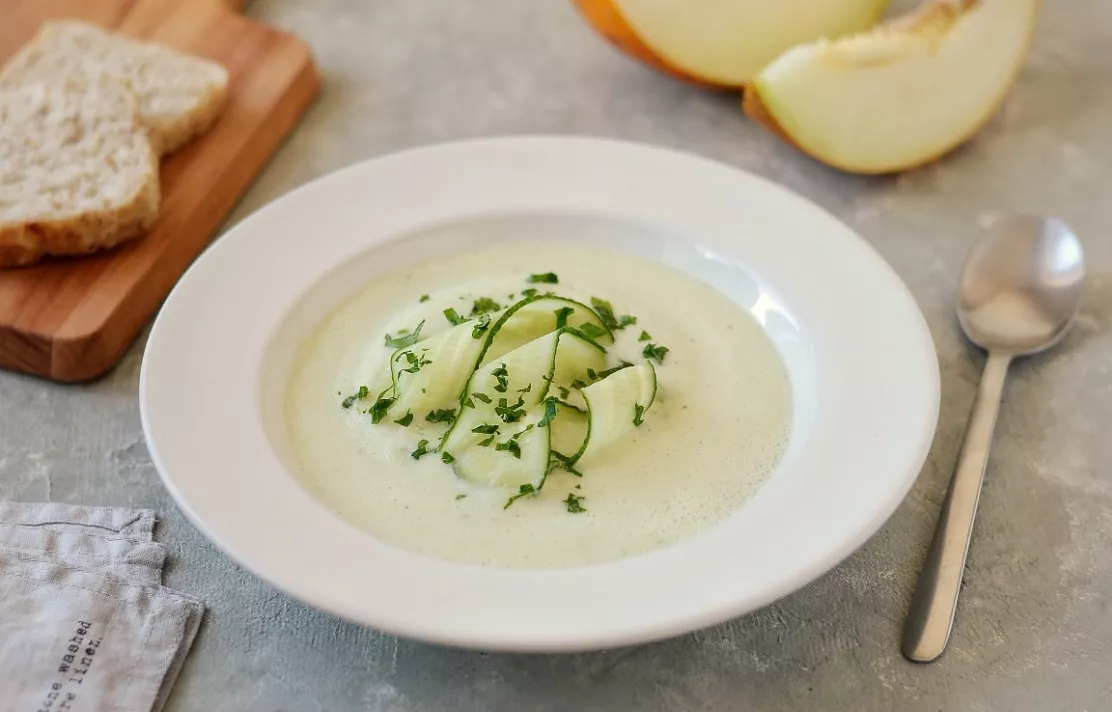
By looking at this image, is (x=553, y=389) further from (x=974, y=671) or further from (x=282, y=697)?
(x=974, y=671)

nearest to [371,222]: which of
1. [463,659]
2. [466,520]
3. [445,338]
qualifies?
[445,338]

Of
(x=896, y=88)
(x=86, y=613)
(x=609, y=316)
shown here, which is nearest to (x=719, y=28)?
(x=896, y=88)

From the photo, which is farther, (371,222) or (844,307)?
(371,222)

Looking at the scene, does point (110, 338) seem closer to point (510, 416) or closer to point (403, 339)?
point (403, 339)

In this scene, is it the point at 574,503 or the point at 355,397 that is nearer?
the point at 574,503

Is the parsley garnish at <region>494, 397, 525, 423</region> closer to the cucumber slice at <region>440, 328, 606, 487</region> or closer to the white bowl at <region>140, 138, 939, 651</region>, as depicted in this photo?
the cucumber slice at <region>440, 328, 606, 487</region>

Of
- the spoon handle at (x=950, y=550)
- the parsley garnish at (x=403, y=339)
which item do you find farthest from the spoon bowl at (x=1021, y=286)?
the parsley garnish at (x=403, y=339)

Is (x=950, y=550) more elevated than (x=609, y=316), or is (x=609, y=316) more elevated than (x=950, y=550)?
(x=609, y=316)
